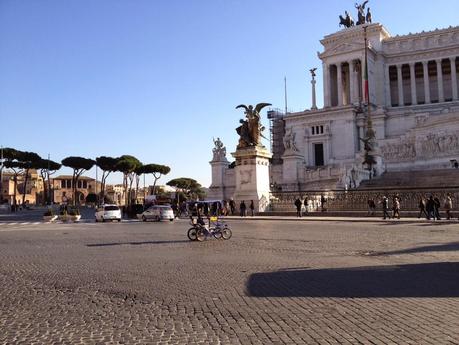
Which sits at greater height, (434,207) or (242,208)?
(242,208)

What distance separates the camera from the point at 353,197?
2919cm

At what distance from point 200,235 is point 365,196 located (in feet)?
51.4

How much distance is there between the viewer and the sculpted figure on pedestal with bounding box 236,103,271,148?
31.0 meters

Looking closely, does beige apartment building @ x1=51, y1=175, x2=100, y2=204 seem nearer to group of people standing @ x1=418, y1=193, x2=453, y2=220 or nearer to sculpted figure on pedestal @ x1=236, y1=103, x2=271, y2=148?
sculpted figure on pedestal @ x1=236, y1=103, x2=271, y2=148

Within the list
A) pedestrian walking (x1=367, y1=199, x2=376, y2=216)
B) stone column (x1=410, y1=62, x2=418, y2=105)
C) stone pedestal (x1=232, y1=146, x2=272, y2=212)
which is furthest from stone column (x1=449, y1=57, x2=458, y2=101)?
pedestrian walking (x1=367, y1=199, x2=376, y2=216)

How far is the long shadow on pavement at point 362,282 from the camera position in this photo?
7.07m

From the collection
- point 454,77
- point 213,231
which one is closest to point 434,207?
point 213,231

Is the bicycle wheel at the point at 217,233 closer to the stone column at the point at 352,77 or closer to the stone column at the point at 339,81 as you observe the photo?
the stone column at the point at 352,77

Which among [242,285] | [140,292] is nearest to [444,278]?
[242,285]

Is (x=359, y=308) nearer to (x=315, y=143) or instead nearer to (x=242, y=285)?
(x=242, y=285)

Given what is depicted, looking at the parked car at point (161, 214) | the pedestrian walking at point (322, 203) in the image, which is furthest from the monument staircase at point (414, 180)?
the parked car at point (161, 214)

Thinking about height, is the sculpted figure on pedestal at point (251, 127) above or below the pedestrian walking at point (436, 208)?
above

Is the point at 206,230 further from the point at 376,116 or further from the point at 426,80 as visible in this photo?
the point at 426,80

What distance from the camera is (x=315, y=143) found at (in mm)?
60156
